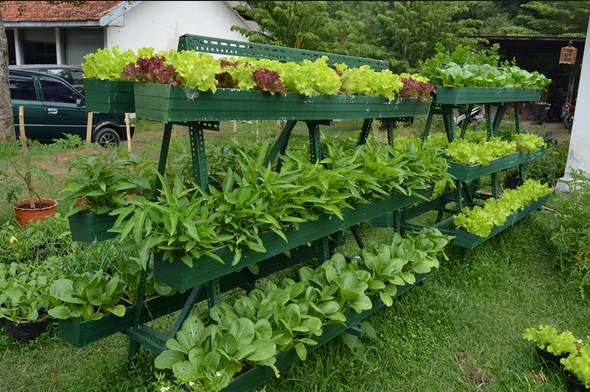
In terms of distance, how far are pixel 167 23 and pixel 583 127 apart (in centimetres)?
1236

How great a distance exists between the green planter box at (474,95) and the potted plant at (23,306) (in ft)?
11.4

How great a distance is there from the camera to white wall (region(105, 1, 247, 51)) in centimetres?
1423

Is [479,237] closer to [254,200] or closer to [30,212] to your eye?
[254,200]

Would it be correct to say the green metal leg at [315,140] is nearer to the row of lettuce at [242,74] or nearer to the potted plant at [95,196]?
the row of lettuce at [242,74]

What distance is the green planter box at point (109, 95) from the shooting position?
2373 mm

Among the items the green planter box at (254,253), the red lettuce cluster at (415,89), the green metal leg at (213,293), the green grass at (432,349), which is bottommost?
the green grass at (432,349)

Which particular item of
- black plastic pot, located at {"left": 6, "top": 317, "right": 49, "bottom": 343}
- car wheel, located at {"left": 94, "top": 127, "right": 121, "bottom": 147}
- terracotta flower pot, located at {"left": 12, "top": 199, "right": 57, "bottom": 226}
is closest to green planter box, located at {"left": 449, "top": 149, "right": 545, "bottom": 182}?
black plastic pot, located at {"left": 6, "top": 317, "right": 49, "bottom": 343}

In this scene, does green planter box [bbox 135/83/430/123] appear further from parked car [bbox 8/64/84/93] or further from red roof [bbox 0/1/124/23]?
red roof [bbox 0/1/124/23]

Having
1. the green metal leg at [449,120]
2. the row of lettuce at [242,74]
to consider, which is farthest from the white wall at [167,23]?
the row of lettuce at [242,74]

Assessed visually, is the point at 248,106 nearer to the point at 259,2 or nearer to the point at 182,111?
the point at 182,111

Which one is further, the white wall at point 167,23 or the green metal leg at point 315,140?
the white wall at point 167,23

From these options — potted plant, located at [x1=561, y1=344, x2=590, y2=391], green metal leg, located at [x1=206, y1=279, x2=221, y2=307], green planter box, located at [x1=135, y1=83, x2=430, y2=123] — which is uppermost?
green planter box, located at [x1=135, y1=83, x2=430, y2=123]

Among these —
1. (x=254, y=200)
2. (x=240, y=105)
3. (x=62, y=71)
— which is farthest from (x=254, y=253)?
(x=62, y=71)

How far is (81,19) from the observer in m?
13.2
